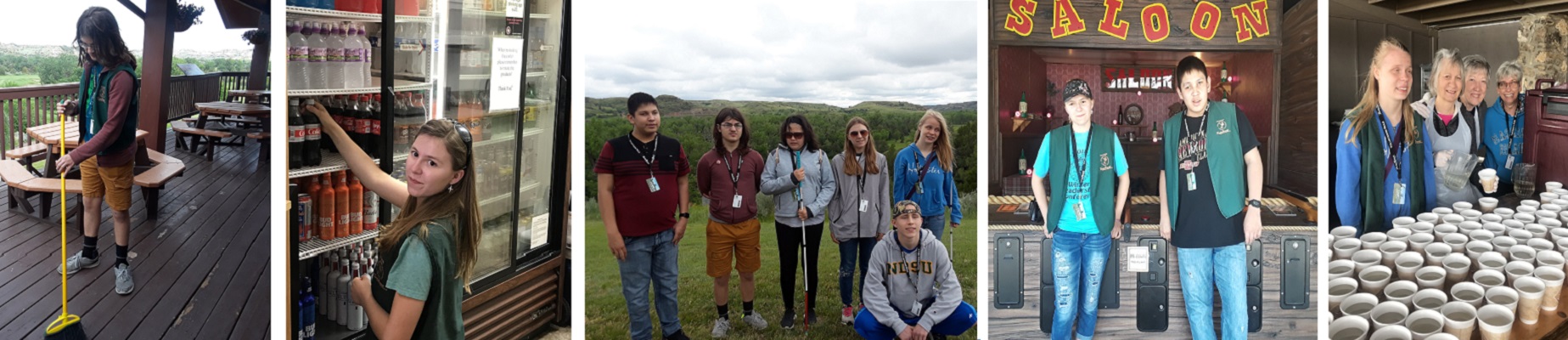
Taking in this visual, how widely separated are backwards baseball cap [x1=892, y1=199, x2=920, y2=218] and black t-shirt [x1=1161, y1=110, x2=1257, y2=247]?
42.8 inches

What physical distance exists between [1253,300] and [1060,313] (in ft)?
2.79

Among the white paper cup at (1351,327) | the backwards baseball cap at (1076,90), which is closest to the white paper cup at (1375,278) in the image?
the white paper cup at (1351,327)

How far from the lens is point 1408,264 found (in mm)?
4098

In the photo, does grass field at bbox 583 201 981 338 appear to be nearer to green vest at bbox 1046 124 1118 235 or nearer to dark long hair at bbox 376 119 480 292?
green vest at bbox 1046 124 1118 235

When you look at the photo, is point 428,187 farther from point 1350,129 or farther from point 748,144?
point 1350,129

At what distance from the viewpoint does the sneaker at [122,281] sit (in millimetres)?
3023

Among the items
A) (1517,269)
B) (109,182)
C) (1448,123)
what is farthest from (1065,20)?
(109,182)

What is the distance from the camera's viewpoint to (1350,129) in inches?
162

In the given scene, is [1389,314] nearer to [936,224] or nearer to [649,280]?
[936,224]

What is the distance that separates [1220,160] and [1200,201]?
189mm

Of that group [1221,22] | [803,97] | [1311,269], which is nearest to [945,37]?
[803,97]

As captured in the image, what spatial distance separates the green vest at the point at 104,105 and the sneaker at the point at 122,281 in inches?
14.4

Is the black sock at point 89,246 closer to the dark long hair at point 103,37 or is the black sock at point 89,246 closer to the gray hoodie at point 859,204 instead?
the dark long hair at point 103,37

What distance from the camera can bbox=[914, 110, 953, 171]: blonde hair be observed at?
390 centimetres
